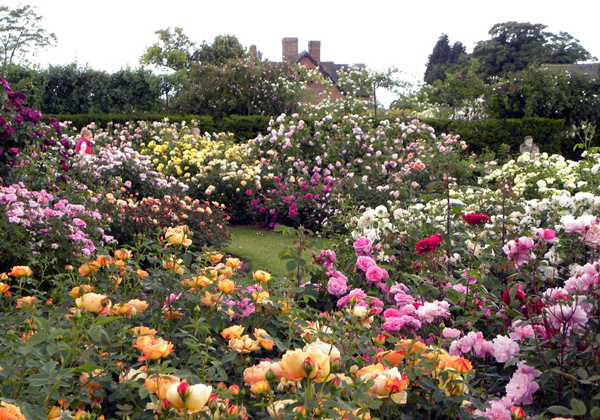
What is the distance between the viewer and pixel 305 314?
167cm

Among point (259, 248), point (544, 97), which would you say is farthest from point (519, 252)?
point (544, 97)

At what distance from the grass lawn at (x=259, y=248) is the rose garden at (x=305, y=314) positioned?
111 cm

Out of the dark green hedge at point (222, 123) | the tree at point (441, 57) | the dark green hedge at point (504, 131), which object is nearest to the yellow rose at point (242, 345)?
the dark green hedge at point (222, 123)

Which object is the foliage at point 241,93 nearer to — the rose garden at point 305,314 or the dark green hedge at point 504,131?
the dark green hedge at point 504,131

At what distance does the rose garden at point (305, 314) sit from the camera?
3.74 ft

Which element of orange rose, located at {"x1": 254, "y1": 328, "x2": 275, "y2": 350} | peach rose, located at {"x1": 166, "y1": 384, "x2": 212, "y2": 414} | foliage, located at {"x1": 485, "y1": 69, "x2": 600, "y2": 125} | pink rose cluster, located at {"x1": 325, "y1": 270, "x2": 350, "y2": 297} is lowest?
pink rose cluster, located at {"x1": 325, "y1": 270, "x2": 350, "y2": 297}

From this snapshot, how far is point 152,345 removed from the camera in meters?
1.19

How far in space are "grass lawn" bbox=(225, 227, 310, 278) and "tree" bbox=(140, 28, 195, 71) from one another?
3003 cm

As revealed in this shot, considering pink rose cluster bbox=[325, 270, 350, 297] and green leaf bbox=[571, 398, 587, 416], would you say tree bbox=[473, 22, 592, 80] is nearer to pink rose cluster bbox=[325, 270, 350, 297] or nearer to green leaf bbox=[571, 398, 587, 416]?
pink rose cluster bbox=[325, 270, 350, 297]

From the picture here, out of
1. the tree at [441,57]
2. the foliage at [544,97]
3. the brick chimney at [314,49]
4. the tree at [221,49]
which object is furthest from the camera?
the tree at [441,57]

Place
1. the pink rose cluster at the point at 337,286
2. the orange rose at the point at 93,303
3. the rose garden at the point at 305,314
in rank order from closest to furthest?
the rose garden at the point at 305,314, the orange rose at the point at 93,303, the pink rose cluster at the point at 337,286

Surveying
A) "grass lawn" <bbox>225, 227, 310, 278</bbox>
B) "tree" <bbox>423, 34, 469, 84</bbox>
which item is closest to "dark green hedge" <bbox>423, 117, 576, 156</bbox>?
"grass lawn" <bbox>225, 227, 310, 278</bbox>

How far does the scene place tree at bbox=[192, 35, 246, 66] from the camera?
35.2 meters

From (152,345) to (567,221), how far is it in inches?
60.9
